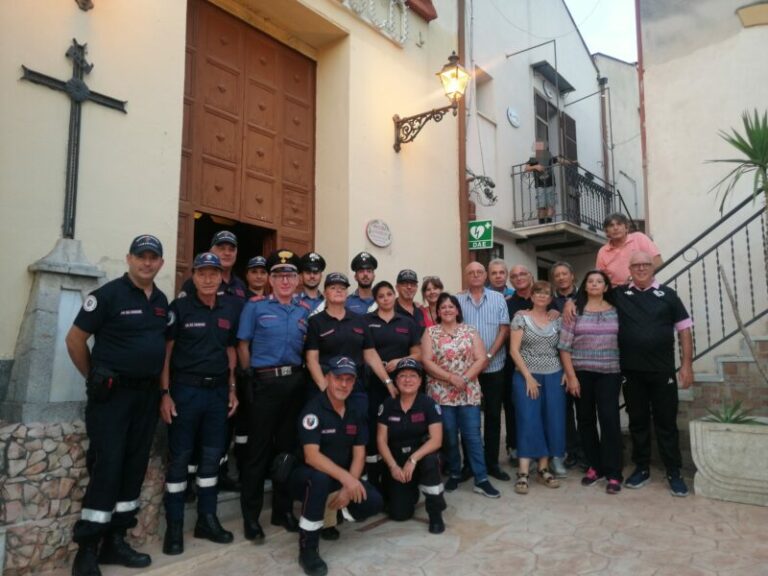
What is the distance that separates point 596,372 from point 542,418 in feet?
1.99

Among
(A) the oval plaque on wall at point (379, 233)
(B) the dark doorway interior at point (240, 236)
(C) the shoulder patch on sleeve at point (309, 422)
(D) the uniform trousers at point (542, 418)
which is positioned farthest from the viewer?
(A) the oval plaque on wall at point (379, 233)

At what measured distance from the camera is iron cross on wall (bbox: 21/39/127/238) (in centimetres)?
394

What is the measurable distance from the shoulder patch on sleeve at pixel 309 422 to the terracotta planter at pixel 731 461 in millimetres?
3109

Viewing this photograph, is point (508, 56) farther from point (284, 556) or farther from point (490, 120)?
point (284, 556)

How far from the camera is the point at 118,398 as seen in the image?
3258 mm

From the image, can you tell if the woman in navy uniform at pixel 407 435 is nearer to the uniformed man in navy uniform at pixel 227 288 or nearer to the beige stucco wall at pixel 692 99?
Answer: the uniformed man in navy uniform at pixel 227 288

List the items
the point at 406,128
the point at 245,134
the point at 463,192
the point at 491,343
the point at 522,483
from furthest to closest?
the point at 463,192, the point at 406,128, the point at 245,134, the point at 491,343, the point at 522,483

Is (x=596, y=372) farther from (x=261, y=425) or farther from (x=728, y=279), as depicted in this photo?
(x=728, y=279)

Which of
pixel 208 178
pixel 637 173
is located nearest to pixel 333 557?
pixel 208 178

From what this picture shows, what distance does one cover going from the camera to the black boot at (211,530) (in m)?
3.61

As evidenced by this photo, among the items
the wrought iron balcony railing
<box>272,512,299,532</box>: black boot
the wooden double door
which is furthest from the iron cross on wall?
the wrought iron balcony railing

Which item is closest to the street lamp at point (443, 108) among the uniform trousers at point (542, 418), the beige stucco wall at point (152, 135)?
the beige stucco wall at point (152, 135)

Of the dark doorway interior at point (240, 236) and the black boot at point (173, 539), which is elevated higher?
the dark doorway interior at point (240, 236)

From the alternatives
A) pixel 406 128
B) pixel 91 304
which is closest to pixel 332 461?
pixel 91 304
